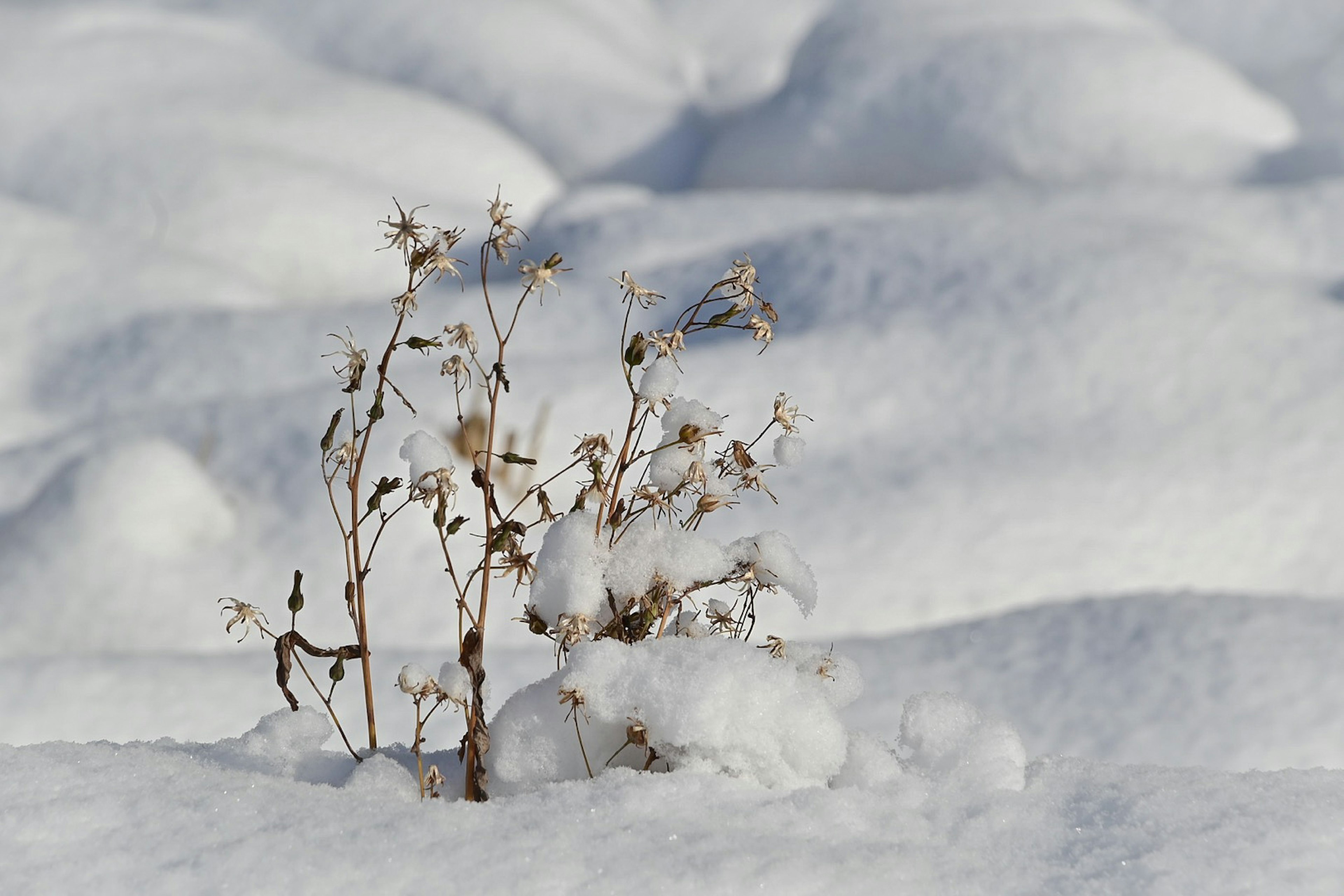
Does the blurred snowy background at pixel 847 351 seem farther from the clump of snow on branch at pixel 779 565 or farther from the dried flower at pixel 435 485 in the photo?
the dried flower at pixel 435 485

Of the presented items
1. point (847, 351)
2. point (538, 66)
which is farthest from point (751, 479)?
point (538, 66)

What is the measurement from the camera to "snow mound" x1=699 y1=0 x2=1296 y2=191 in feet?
19.4

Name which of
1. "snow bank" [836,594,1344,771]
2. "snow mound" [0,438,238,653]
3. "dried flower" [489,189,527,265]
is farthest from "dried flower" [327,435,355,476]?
"snow mound" [0,438,238,653]

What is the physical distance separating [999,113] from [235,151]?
12.9 ft

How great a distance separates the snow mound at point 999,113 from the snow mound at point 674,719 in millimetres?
Answer: 5285

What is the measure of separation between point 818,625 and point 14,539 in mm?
2117

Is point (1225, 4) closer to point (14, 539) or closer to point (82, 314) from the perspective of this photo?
point (82, 314)

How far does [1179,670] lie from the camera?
2295 millimetres

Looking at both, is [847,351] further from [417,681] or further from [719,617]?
[417,681]

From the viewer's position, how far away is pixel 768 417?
11.9ft

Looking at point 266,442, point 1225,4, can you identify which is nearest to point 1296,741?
point 266,442

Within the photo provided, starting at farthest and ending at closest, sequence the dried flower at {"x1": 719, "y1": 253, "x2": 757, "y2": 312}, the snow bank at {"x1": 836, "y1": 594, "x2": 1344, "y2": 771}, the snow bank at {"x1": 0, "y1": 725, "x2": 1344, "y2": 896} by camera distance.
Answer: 1. the snow bank at {"x1": 836, "y1": 594, "x2": 1344, "y2": 771}
2. the dried flower at {"x1": 719, "y1": 253, "x2": 757, "y2": 312}
3. the snow bank at {"x1": 0, "y1": 725, "x2": 1344, "y2": 896}

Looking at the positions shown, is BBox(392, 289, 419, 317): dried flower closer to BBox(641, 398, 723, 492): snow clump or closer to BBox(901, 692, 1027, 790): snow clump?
BBox(641, 398, 723, 492): snow clump

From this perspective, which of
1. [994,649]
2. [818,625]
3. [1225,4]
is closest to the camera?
[994,649]
